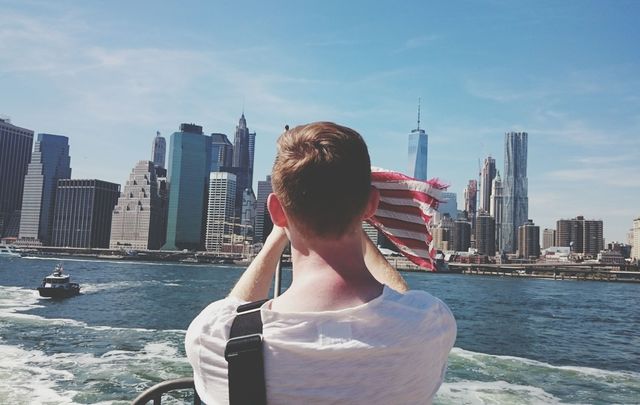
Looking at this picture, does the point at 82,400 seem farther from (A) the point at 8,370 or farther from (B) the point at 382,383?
(B) the point at 382,383

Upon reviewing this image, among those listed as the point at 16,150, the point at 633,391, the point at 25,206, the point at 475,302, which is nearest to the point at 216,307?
the point at 633,391

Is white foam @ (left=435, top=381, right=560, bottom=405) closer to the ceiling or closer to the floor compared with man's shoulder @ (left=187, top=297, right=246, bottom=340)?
closer to the floor

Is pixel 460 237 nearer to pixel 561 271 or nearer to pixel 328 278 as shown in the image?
pixel 561 271

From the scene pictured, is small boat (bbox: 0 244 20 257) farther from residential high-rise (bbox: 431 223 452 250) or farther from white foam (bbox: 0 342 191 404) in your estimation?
white foam (bbox: 0 342 191 404)

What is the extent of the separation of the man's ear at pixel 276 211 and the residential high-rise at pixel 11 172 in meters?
217

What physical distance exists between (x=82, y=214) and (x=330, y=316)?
614 ft

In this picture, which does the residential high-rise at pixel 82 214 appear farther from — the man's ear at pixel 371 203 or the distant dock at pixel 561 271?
the man's ear at pixel 371 203

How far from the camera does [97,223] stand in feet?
565

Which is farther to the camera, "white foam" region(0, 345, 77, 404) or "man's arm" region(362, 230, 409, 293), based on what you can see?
"white foam" region(0, 345, 77, 404)

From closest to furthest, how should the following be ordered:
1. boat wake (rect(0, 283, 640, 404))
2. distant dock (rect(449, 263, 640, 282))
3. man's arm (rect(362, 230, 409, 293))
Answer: man's arm (rect(362, 230, 409, 293))
boat wake (rect(0, 283, 640, 404))
distant dock (rect(449, 263, 640, 282))

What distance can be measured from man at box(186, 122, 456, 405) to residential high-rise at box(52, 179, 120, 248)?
184m

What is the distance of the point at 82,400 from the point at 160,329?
50.0 ft

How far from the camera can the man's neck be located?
1331mm

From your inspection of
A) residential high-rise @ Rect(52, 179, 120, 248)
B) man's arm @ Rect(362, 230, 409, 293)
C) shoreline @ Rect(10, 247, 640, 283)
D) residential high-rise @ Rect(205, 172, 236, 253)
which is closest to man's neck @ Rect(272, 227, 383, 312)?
man's arm @ Rect(362, 230, 409, 293)
